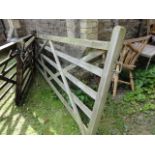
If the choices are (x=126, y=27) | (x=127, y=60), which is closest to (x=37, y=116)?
(x=127, y=60)

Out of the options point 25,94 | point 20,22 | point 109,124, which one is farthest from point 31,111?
point 20,22

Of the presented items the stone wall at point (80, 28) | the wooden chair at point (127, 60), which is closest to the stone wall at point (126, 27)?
the stone wall at point (80, 28)

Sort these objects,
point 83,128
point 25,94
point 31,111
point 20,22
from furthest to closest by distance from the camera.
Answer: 1. point 20,22
2. point 25,94
3. point 31,111
4. point 83,128

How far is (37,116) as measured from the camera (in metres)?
3.11

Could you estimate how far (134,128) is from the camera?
9.04 feet

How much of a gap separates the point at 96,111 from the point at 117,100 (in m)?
1.31

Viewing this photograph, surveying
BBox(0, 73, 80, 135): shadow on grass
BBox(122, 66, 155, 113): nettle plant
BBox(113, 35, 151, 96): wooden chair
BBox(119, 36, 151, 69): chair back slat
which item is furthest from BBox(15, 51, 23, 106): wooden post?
BBox(122, 66, 155, 113): nettle plant

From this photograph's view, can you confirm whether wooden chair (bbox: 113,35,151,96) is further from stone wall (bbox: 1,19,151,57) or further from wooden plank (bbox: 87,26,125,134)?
wooden plank (bbox: 87,26,125,134)

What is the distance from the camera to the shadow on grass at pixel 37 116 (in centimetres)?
283

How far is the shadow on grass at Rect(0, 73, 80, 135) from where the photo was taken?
283 cm

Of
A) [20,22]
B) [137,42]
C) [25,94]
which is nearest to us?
[25,94]

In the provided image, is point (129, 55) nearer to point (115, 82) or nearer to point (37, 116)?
point (115, 82)

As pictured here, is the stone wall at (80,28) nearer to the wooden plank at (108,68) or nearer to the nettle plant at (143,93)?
the nettle plant at (143,93)
